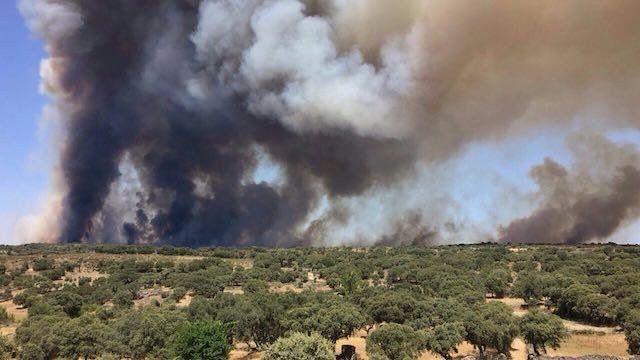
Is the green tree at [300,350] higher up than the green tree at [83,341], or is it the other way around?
the green tree at [83,341]

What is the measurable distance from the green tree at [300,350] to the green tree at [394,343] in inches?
225

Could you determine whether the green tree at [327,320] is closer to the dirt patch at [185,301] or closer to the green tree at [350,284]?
the green tree at [350,284]

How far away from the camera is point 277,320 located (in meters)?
52.9

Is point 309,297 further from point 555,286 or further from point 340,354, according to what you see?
point 555,286

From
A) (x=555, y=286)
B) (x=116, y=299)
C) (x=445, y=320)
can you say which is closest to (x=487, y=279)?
(x=555, y=286)

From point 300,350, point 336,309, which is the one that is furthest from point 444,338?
point 300,350

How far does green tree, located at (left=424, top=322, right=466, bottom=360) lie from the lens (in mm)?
46312

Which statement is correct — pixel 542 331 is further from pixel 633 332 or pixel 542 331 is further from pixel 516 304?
pixel 516 304

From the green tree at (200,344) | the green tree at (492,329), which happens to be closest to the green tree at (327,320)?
the green tree at (200,344)

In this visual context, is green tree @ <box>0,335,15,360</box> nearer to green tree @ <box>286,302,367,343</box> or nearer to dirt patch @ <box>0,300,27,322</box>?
green tree @ <box>286,302,367,343</box>

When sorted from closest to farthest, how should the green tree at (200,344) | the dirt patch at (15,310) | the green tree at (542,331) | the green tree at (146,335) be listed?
the green tree at (200,344), the green tree at (146,335), the green tree at (542,331), the dirt patch at (15,310)

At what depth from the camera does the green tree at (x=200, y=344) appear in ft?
135

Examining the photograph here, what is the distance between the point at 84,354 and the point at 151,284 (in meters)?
50.5

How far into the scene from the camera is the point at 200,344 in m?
41.5
